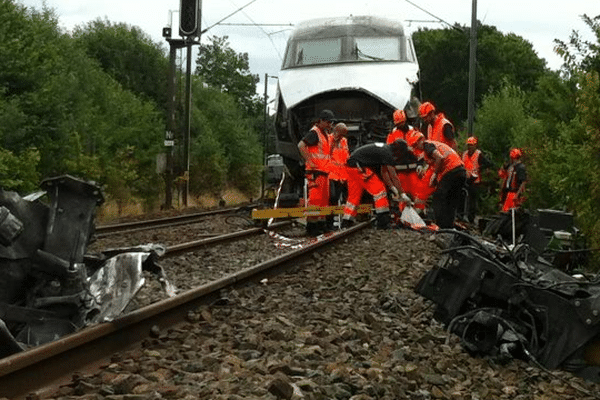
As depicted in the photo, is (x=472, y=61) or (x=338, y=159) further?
(x=472, y=61)

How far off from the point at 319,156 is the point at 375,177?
2.91 ft

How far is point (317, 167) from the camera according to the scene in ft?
42.7

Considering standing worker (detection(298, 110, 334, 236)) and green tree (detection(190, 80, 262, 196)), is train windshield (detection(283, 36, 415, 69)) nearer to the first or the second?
standing worker (detection(298, 110, 334, 236))

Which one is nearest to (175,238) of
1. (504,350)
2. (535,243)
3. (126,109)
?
(535,243)

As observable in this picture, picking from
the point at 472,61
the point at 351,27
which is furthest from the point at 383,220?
the point at 472,61

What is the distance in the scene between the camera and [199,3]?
80.9ft

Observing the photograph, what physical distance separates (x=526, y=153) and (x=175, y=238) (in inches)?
339

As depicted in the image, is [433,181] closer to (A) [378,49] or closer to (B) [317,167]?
(B) [317,167]

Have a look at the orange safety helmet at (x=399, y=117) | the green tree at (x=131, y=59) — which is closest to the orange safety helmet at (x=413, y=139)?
the orange safety helmet at (x=399, y=117)

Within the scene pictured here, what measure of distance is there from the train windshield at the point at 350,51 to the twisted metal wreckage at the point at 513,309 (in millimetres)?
10505

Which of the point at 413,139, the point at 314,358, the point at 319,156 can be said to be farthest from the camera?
the point at 413,139

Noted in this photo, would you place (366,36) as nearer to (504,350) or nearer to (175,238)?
(175,238)

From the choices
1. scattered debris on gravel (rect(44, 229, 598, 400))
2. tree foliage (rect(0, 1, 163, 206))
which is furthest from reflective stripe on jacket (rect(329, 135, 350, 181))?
tree foliage (rect(0, 1, 163, 206))

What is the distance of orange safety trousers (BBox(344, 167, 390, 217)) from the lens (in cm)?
1268
